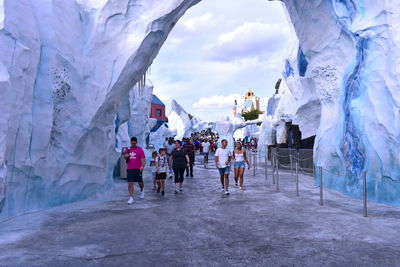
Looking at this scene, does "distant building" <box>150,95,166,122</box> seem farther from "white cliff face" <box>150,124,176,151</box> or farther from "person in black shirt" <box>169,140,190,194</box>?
"person in black shirt" <box>169,140,190,194</box>

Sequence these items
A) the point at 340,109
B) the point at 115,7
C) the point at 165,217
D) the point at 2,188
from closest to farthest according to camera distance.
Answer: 1. the point at 2,188
2. the point at 165,217
3. the point at 115,7
4. the point at 340,109

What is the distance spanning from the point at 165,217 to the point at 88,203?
8.20ft

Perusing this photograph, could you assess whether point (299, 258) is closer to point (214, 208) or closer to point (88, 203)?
point (214, 208)

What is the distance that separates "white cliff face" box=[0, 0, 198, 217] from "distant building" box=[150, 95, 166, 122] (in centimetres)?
3713

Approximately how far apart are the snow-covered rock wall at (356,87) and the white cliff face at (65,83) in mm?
4243

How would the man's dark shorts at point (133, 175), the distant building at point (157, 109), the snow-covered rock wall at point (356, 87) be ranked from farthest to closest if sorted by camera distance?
1. the distant building at point (157, 109)
2. the man's dark shorts at point (133, 175)
3. the snow-covered rock wall at point (356, 87)

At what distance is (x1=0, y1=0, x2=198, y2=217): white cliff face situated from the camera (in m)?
6.55

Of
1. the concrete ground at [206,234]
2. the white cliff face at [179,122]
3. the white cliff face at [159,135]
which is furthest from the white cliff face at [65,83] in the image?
the white cliff face at [179,122]

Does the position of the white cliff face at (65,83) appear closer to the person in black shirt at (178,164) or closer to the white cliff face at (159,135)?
the person in black shirt at (178,164)

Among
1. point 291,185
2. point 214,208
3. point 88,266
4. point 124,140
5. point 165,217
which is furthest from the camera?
point 124,140

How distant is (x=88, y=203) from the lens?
27.1 ft

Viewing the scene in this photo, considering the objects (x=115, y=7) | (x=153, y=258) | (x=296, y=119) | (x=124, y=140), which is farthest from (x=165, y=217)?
(x=296, y=119)

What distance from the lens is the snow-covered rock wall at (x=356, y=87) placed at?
8.01 meters

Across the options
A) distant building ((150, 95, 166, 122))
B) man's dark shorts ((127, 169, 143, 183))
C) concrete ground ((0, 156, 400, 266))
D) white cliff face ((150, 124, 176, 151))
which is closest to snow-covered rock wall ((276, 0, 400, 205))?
concrete ground ((0, 156, 400, 266))
